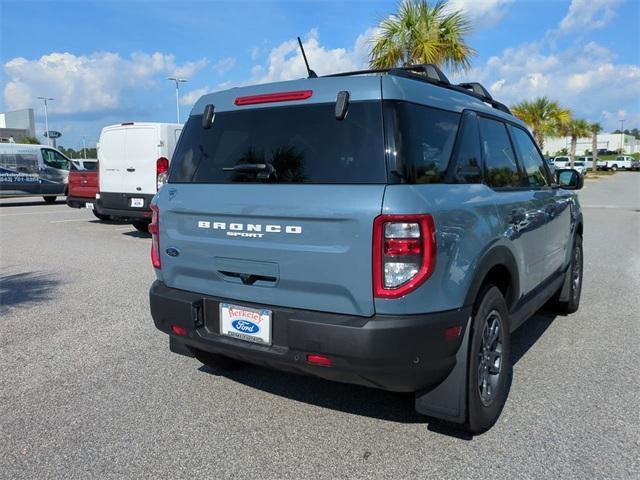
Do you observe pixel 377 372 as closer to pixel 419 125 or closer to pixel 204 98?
pixel 419 125

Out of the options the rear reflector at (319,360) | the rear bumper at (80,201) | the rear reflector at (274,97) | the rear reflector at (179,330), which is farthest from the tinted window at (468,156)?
the rear bumper at (80,201)

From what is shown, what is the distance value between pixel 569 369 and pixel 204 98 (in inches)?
127

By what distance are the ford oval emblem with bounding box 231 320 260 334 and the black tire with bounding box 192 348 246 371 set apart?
0.83 metres

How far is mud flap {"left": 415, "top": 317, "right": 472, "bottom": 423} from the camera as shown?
284 centimetres

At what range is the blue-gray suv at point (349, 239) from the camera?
8.48ft

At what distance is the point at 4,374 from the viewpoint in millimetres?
3936

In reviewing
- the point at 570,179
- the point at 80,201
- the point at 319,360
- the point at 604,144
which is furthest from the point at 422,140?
the point at 604,144

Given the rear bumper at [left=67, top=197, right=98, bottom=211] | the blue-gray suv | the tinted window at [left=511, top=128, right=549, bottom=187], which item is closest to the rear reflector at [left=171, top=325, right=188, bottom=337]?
the blue-gray suv

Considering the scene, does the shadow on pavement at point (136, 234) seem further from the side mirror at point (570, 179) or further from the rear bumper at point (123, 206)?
the side mirror at point (570, 179)

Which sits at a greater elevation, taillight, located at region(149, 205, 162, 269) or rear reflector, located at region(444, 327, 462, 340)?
taillight, located at region(149, 205, 162, 269)

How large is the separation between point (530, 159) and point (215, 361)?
2.97 m

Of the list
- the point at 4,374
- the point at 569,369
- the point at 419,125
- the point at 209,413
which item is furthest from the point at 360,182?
the point at 4,374

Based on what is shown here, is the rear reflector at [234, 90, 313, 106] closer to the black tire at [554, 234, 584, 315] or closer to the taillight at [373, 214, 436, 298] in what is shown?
the taillight at [373, 214, 436, 298]

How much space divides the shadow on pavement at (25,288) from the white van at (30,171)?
12.3 metres
